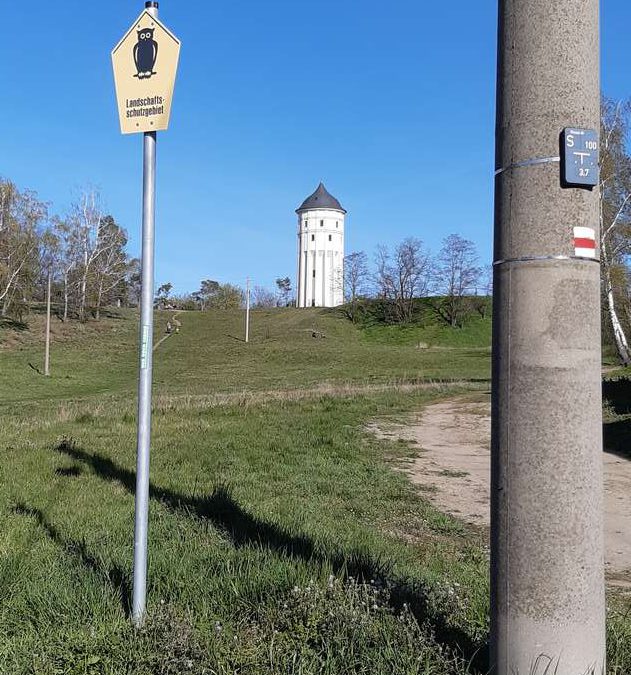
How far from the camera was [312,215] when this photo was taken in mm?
112750

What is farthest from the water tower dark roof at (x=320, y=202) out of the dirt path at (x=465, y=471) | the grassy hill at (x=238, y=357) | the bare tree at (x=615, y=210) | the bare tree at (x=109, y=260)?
the dirt path at (x=465, y=471)

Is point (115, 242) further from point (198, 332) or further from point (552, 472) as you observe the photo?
point (552, 472)

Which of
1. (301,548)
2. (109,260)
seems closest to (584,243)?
(301,548)

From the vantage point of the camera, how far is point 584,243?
2.66 metres

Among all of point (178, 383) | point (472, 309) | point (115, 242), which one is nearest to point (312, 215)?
point (472, 309)

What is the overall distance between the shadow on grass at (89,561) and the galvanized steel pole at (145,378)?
257mm

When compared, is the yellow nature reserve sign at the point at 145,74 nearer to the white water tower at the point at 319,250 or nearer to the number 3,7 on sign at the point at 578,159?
the number 3,7 on sign at the point at 578,159

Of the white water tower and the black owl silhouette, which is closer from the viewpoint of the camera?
the black owl silhouette

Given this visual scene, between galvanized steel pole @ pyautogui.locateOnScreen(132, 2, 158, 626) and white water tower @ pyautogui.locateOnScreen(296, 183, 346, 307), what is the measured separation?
105209 mm

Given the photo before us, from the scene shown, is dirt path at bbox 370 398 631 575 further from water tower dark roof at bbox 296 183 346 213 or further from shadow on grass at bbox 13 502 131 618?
water tower dark roof at bbox 296 183 346 213

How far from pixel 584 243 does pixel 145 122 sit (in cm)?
222

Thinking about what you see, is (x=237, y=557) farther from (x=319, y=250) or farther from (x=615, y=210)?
(x=319, y=250)

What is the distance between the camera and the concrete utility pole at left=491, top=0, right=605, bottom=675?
258 centimetres

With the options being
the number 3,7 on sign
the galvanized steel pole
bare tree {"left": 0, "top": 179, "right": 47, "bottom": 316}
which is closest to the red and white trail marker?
the number 3,7 on sign
